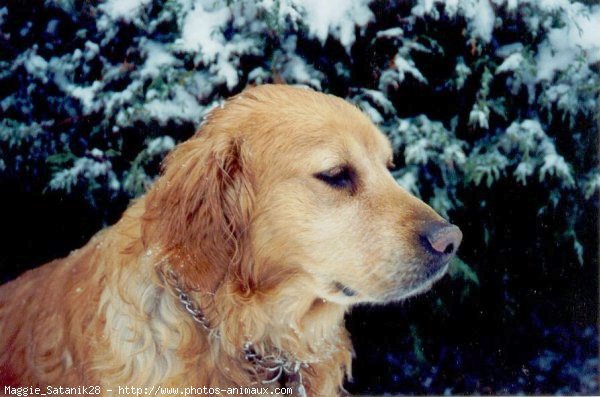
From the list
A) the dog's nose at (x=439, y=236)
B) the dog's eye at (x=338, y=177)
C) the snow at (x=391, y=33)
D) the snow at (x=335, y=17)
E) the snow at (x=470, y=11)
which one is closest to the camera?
the dog's nose at (x=439, y=236)

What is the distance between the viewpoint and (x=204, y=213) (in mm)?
2482

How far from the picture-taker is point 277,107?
2.64 m

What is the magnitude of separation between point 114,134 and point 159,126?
287 millimetres

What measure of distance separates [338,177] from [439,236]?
460 mm

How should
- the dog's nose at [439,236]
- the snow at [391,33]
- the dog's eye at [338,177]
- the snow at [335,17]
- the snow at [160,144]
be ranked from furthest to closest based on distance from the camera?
1. the snow at [160,144]
2. the snow at [391,33]
3. the snow at [335,17]
4. the dog's eye at [338,177]
5. the dog's nose at [439,236]

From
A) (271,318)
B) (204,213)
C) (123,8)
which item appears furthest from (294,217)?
(123,8)

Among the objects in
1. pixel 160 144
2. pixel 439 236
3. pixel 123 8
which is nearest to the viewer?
pixel 439 236

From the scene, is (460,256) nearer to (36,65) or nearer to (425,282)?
(425,282)

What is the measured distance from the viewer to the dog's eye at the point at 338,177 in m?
2.54

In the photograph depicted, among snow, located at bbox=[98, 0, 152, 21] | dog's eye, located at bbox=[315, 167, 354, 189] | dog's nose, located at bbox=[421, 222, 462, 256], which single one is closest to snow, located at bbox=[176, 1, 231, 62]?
snow, located at bbox=[98, 0, 152, 21]

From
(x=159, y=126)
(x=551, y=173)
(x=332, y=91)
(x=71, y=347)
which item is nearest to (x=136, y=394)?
(x=71, y=347)

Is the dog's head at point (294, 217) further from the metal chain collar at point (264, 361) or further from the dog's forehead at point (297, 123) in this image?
the metal chain collar at point (264, 361)

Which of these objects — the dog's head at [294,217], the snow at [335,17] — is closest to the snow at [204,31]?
the snow at [335,17]

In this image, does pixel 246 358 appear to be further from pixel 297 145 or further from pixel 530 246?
pixel 530 246
